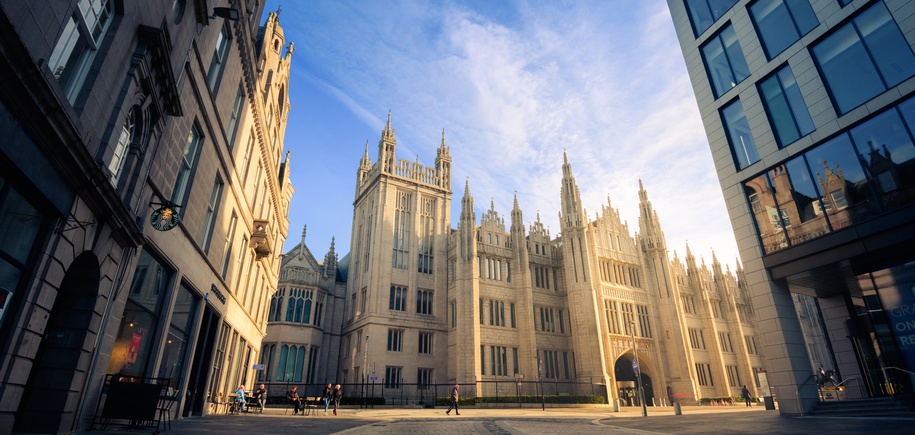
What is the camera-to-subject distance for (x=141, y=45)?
10156mm

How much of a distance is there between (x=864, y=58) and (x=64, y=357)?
24.5 m

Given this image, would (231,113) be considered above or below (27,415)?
above

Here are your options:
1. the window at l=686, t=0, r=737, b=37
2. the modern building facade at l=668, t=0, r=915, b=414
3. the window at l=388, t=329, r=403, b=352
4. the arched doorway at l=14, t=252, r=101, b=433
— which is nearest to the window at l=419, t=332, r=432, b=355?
the window at l=388, t=329, r=403, b=352

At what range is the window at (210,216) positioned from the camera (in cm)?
1714

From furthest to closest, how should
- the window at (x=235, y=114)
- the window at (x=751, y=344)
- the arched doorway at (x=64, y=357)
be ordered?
the window at (x=751, y=344)
the window at (x=235, y=114)
the arched doorway at (x=64, y=357)

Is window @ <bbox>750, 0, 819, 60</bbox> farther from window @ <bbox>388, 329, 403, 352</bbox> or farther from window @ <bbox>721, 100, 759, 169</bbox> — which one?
window @ <bbox>388, 329, 403, 352</bbox>

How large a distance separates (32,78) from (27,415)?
6393 mm

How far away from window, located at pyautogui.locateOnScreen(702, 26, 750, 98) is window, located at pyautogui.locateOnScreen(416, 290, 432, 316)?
34.8 m

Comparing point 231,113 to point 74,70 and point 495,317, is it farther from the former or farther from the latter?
point 495,317

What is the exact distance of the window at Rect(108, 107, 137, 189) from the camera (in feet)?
32.9

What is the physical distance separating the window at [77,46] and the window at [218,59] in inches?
253

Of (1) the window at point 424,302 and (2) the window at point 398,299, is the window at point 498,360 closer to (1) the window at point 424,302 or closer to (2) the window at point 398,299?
(1) the window at point 424,302

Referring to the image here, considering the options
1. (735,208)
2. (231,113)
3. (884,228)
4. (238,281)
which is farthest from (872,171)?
(238,281)

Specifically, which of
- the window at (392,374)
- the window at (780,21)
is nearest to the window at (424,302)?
the window at (392,374)
